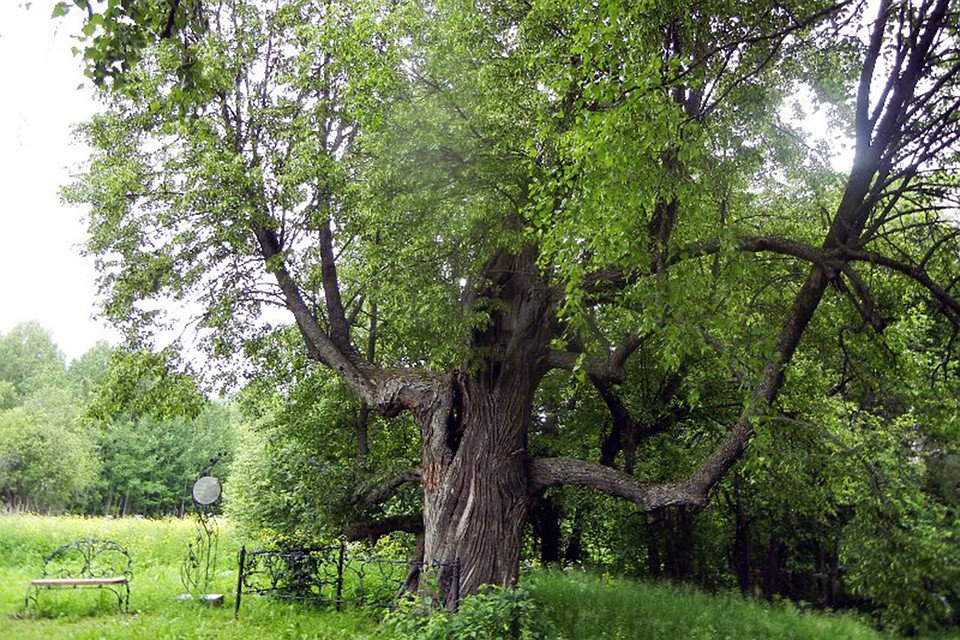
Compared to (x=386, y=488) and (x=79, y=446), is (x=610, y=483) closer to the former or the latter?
(x=386, y=488)

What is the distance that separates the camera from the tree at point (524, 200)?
754 centimetres

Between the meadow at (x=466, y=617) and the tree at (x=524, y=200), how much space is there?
4.48 feet

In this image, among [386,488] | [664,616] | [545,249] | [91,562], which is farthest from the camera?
[91,562]

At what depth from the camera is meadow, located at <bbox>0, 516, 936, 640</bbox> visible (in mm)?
8312

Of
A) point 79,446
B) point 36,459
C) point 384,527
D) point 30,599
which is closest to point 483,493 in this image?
point 384,527

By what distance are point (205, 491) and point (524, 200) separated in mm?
8199

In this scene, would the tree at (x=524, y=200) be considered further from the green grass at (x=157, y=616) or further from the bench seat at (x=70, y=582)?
the bench seat at (x=70, y=582)

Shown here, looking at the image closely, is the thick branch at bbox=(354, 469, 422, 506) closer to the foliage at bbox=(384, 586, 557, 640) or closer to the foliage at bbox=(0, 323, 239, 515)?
the foliage at bbox=(384, 586, 557, 640)

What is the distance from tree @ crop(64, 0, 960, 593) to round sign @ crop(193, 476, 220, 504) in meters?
2.76

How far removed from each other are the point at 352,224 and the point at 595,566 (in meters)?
9.89

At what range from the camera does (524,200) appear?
963 centimetres

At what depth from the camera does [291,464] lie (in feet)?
40.7

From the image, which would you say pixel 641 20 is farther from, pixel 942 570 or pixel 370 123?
pixel 942 570

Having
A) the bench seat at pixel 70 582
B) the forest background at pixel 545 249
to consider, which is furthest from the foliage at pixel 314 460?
the bench seat at pixel 70 582
